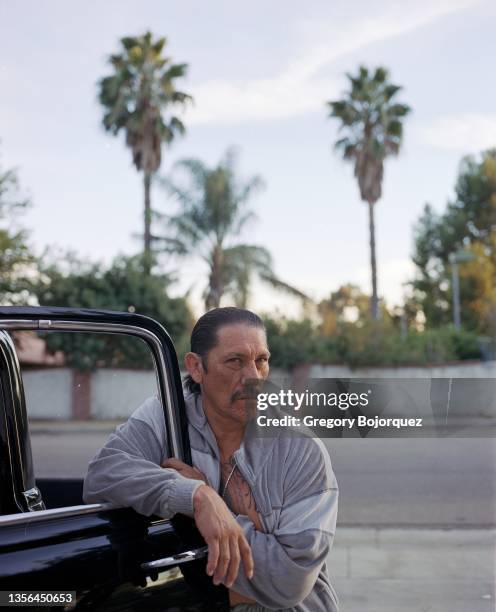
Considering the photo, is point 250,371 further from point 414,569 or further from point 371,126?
point 371,126

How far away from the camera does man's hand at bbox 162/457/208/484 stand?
174 cm

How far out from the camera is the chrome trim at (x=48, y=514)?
157 centimetres

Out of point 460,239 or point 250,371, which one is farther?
point 460,239

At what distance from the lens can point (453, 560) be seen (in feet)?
18.1

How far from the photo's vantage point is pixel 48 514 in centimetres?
164

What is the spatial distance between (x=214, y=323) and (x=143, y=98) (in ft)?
84.0

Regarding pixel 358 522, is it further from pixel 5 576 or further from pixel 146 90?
pixel 146 90

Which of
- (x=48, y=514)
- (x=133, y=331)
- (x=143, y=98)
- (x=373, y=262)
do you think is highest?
(x=143, y=98)

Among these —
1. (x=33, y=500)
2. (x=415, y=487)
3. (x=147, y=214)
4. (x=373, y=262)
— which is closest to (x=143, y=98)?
(x=147, y=214)

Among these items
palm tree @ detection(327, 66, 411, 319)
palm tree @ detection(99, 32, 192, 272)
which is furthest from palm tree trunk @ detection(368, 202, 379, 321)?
palm tree @ detection(99, 32, 192, 272)

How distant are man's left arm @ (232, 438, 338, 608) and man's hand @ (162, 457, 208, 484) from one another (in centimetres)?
13

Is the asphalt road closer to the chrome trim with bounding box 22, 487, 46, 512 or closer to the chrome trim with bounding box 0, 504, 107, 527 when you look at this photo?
the chrome trim with bounding box 22, 487, 46, 512

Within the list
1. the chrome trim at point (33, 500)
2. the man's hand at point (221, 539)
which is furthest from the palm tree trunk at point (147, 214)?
the man's hand at point (221, 539)

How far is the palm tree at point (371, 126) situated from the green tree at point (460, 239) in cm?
1221
